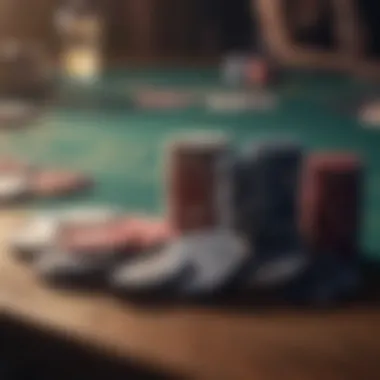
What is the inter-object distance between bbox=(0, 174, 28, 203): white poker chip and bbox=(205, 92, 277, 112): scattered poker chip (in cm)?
25

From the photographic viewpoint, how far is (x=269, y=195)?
1.17 metres

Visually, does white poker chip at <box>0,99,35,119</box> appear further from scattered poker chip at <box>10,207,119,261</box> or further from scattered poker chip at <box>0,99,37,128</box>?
scattered poker chip at <box>10,207,119,261</box>

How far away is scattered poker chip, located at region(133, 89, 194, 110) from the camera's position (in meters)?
1.20

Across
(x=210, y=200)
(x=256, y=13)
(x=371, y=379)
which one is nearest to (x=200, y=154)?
(x=210, y=200)

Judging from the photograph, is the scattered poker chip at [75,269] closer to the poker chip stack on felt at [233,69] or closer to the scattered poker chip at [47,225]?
the scattered poker chip at [47,225]

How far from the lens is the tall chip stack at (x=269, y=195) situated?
1159 millimetres

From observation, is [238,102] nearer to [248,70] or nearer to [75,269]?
[248,70]

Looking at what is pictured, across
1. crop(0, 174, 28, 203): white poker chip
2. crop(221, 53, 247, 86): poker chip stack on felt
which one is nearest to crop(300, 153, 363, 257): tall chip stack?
crop(221, 53, 247, 86): poker chip stack on felt

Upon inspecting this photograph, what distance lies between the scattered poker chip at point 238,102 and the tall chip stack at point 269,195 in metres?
0.05

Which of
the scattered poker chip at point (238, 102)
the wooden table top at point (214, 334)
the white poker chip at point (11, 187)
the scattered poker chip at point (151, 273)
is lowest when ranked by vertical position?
the wooden table top at point (214, 334)

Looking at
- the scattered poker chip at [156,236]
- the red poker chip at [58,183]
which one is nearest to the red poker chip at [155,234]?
the scattered poker chip at [156,236]

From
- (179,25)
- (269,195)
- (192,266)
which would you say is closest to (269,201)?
(269,195)

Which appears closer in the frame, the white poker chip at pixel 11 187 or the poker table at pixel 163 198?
the poker table at pixel 163 198

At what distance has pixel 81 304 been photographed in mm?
1146
